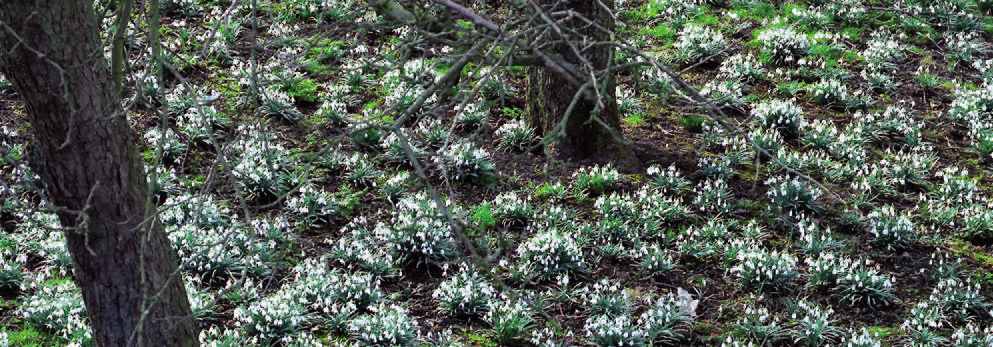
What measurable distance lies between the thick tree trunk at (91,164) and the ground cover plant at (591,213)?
666 millimetres

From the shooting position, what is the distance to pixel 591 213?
717 cm

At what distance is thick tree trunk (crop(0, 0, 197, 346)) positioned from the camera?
347 centimetres

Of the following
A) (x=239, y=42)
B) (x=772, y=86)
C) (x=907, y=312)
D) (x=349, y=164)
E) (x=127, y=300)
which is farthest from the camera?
(x=239, y=42)

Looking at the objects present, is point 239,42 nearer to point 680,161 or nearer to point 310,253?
point 310,253

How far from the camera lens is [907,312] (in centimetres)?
600

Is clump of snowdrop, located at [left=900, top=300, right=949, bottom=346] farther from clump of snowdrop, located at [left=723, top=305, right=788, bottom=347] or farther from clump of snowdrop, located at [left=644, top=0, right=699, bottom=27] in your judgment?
clump of snowdrop, located at [left=644, top=0, right=699, bottom=27]

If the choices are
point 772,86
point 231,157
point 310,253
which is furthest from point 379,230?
point 772,86

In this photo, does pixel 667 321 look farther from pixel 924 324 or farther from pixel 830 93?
pixel 830 93

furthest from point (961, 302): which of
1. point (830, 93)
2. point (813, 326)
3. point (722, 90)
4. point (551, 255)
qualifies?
point (722, 90)

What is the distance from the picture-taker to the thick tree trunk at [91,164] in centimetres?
347

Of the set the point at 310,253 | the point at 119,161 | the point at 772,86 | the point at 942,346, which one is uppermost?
the point at 119,161

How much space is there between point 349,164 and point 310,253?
48.9 inches

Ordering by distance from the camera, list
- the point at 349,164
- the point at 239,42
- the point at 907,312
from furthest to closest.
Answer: the point at 239,42 < the point at 349,164 < the point at 907,312

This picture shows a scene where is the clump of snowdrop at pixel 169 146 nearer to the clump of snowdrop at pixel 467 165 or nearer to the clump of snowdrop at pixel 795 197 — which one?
the clump of snowdrop at pixel 467 165
